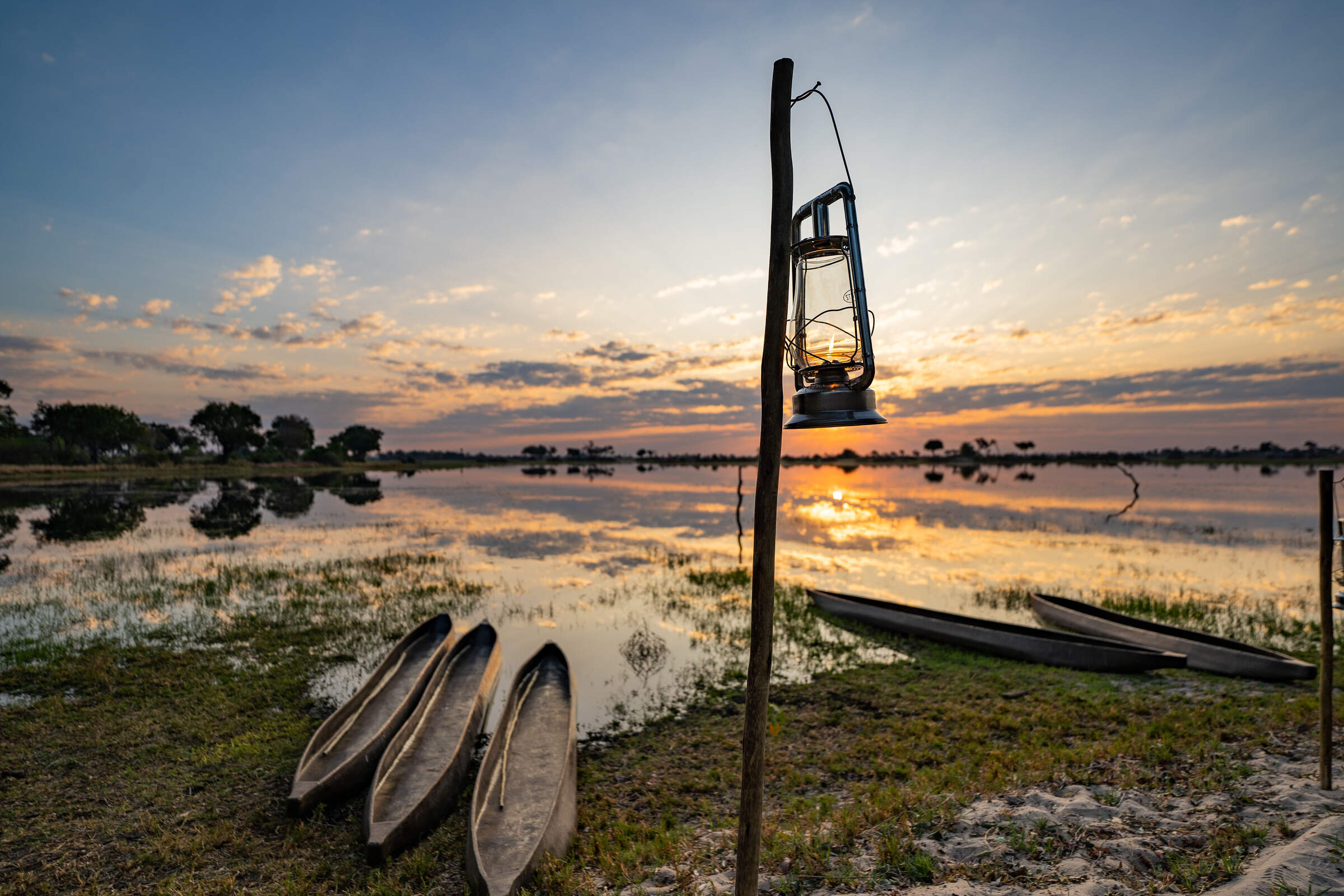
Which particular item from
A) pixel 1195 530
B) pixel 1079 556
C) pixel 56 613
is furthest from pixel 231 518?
pixel 1195 530

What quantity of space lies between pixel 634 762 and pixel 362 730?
3826mm

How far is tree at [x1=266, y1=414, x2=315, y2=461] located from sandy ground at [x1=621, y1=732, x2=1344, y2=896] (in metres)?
140

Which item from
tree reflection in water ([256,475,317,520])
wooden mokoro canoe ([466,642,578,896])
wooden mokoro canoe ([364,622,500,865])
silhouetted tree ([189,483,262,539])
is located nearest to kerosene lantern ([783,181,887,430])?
wooden mokoro canoe ([466,642,578,896])

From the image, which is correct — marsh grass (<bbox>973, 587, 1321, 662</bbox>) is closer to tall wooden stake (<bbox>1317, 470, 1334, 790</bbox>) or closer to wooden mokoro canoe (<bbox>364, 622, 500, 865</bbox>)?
tall wooden stake (<bbox>1317, 470, 1334, 790</bbox>)

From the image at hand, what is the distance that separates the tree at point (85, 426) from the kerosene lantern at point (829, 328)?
125066 mm

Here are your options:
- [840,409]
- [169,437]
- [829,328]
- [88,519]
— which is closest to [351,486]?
[88,519]

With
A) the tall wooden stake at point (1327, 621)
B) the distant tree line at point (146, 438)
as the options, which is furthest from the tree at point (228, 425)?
the tall wooden stake at point (1327, 621)

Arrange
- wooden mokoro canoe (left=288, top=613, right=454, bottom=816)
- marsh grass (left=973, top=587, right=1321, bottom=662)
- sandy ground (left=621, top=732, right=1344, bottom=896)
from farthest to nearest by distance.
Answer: marsh grass (left=973, top=587, right=1321, bottom=662)
wooden mokoro canoe (left=288, top=613, right=454, bottom=816)
sandy ground (left=621, top=732, right=1344, bottom=896)

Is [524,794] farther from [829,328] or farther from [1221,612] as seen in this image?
[1221,612]

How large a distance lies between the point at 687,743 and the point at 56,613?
55.4 feet

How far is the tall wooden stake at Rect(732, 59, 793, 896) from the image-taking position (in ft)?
10.6

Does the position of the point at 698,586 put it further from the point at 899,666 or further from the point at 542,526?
the point at 542,526

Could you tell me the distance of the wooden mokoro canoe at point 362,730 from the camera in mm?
6082

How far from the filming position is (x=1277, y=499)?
4216cm
